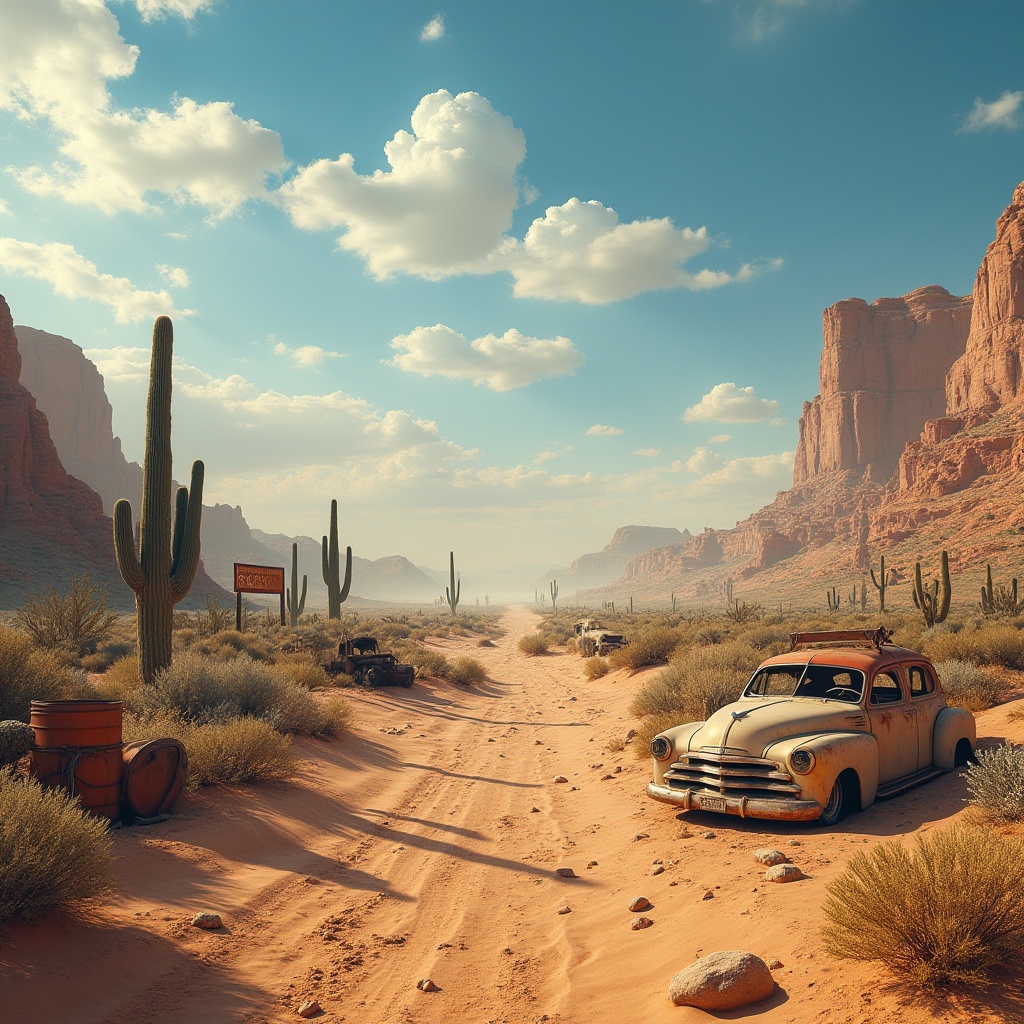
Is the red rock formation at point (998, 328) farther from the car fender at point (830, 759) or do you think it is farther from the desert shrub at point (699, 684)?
the car fender at point (830, 759)

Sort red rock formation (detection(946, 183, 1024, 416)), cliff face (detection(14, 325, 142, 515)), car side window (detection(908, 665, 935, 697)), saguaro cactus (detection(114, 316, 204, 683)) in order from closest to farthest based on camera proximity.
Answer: car side window (detection(908, 665, 935, 697)), saguaro cactus (detection(114, 316, 204, 683)), red rock formation (detection(946, 183, 1024, 416)), cliff face (detection(14, 325, 142, 515))

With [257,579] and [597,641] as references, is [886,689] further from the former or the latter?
[257,579]

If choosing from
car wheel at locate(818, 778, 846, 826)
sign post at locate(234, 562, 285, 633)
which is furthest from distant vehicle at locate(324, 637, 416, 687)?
car wheel at locate(818, 778, 846, 826)

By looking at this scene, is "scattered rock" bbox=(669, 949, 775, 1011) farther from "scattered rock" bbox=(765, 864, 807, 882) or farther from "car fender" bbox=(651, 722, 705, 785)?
"car fender" bbox=(651, 722, 705, 785)

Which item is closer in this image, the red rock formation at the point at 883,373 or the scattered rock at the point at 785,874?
the scattered rock at the point at 785,874

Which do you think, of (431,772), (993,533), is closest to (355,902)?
(431,772)

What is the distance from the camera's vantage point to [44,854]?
4758 millimetres

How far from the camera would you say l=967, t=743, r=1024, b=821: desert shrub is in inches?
228

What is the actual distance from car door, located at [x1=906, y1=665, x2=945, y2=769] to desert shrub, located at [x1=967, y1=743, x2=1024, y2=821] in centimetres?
183

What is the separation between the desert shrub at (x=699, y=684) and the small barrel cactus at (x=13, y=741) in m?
8.33

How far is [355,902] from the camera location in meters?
6.32

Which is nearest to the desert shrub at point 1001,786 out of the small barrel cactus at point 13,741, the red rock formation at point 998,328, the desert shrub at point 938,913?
the desert shrub at point 938,913

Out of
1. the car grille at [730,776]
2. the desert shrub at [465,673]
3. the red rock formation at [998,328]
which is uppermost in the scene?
the red rock formation at [998,328]

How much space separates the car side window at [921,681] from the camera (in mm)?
8453
